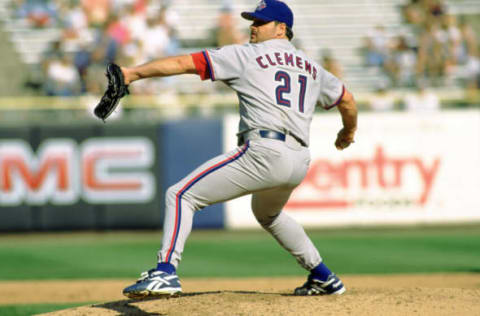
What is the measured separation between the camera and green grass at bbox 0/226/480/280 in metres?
8.60

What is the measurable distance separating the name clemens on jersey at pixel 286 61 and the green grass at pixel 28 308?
2.84 metres

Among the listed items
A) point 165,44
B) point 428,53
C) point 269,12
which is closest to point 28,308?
point 269,12

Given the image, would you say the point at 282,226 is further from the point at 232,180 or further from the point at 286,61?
the point at 286,61

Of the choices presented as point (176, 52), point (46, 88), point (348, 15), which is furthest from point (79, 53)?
point (348, 15)

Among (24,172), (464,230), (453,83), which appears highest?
(453,83)

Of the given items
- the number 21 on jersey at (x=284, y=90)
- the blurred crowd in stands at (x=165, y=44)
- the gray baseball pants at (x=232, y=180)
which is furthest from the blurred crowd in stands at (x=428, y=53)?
the gray baseball pants at (x=232, y=180)

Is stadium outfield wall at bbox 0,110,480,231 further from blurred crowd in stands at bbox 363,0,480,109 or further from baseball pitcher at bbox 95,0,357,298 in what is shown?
baseball pitcher at bbox 95,0,357,298

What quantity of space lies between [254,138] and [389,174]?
8087mm

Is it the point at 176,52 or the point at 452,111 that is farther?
the point at 176,52

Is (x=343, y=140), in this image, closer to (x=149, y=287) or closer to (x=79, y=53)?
(x=149, y=287)

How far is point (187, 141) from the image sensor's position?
1232 centimetres

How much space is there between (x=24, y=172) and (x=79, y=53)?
2.51m

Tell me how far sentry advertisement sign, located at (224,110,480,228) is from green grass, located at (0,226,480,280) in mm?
278

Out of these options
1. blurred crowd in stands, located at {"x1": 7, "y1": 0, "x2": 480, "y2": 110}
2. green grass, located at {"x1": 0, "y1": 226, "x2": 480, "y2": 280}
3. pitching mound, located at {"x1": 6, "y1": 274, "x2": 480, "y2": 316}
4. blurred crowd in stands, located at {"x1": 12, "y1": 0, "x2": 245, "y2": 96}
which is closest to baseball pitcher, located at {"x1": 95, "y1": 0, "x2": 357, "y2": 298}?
pitching mound, located at {"x1": 6, "y1": 274, "x2": 480, "y2": 316}
